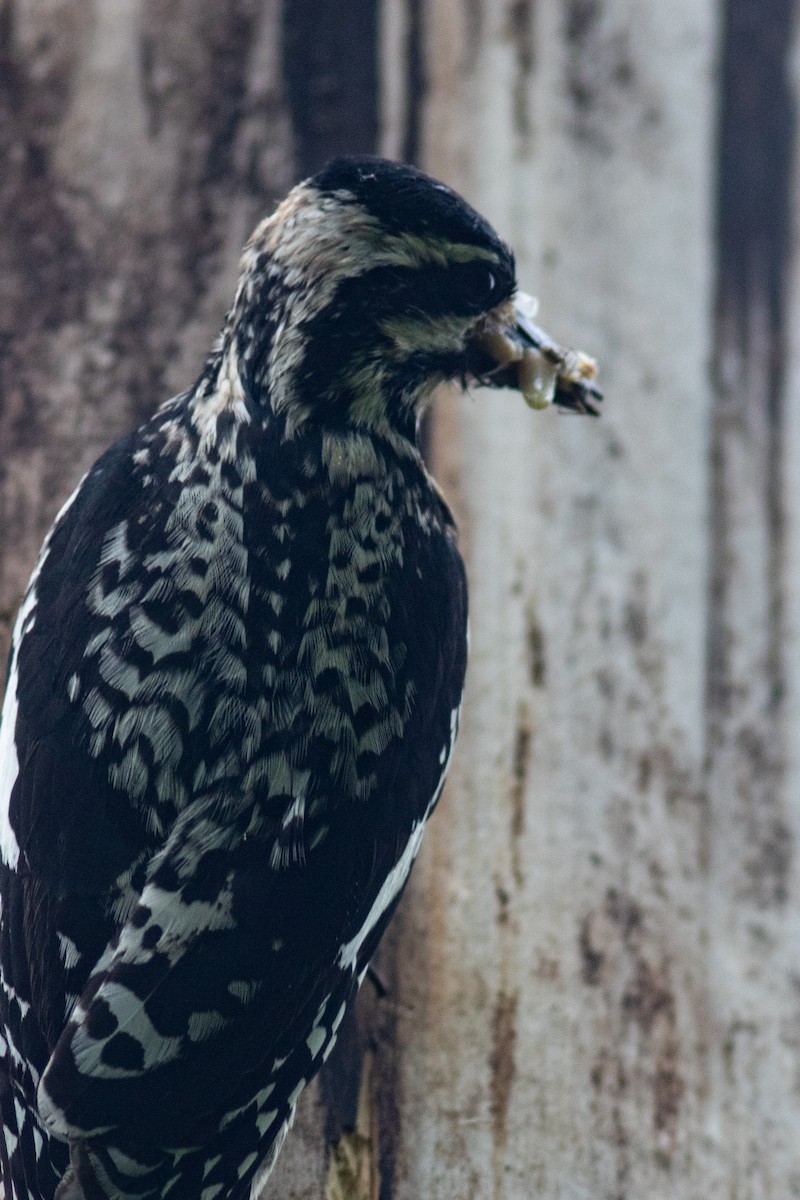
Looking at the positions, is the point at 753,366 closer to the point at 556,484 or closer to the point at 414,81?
the point at 556,484

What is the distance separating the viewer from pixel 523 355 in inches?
92.7

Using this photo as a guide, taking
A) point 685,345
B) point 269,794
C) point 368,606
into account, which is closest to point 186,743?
point 269,794

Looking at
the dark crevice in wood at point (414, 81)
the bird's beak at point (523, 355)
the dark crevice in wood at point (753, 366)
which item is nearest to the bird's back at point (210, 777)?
the bird's beak at point (523, 355)

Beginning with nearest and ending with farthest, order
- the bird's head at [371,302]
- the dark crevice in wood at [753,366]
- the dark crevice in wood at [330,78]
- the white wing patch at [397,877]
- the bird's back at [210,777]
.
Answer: the bird's back at [210,777]
the white wing patch at [397,877]
the bird's head at [371,302]
the dark crevice in wood at [753,366]
the dark crevice in wood at [330,78]

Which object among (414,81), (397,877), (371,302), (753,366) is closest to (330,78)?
(414,81)

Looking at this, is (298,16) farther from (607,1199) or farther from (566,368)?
(607,1199)

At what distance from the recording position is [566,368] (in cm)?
239

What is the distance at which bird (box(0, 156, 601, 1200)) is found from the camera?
1.85 meters

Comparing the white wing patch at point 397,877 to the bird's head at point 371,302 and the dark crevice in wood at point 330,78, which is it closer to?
the bird's head at point 371,302

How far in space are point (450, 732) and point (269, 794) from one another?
32 cm

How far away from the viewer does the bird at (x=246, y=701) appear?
1.85m

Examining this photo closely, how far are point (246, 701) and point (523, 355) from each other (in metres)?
0.69

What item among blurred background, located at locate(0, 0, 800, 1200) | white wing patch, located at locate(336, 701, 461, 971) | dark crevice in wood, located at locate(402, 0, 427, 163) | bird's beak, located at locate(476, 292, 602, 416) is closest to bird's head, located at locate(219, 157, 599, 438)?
bird's beak, located at locate(476, 292, 602, 416)

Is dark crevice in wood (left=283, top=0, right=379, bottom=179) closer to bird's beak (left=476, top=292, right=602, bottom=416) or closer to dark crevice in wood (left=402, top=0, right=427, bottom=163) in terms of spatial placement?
dark crevice in wood (left=402, top=0, right=427, bottom=163)
